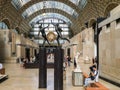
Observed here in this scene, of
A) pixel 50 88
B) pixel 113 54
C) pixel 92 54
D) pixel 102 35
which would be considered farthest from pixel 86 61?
pixel 50 88

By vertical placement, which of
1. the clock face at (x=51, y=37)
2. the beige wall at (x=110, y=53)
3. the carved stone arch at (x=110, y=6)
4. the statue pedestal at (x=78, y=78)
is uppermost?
the carved stone arch at (x=110, y=6)

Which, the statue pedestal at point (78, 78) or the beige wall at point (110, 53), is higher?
the beige wall at point (110, 53)

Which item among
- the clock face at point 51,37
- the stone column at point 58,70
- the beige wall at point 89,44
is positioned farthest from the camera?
the beige wall at point 89,44

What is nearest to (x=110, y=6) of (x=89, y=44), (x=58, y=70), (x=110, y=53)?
(x=89, y=44)

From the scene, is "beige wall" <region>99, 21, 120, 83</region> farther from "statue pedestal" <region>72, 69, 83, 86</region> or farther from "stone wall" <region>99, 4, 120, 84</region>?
"statue pedestal" <region>72, 69, 83, 86</region>

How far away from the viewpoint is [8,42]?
4916cm

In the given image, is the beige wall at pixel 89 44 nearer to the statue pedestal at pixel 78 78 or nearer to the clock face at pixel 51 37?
the clock face at pixel 51 37

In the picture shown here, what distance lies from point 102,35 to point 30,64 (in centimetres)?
1496

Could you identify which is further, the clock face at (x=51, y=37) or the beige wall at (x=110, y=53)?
the clock face at (x=51, y=37)

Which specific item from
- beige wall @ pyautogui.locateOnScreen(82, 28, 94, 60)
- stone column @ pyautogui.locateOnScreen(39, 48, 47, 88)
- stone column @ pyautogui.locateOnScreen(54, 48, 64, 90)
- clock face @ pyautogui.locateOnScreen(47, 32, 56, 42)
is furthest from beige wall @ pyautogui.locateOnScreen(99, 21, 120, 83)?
beige wall @ pyautogui.locateOnScreen(82, 28, 94, 60)

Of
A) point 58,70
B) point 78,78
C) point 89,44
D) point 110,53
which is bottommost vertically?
point 78,78

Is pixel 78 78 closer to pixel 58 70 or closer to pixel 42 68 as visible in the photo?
pixel 42 68

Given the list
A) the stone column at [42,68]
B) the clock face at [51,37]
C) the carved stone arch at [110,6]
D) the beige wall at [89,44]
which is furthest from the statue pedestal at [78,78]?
the beige wall at [89,44]

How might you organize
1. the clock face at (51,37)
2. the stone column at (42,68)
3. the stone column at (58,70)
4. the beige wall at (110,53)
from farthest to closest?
the clock face at (51,37), the beige wall at (110,53), the stone column at (42,68), the stone column at (58,70)
